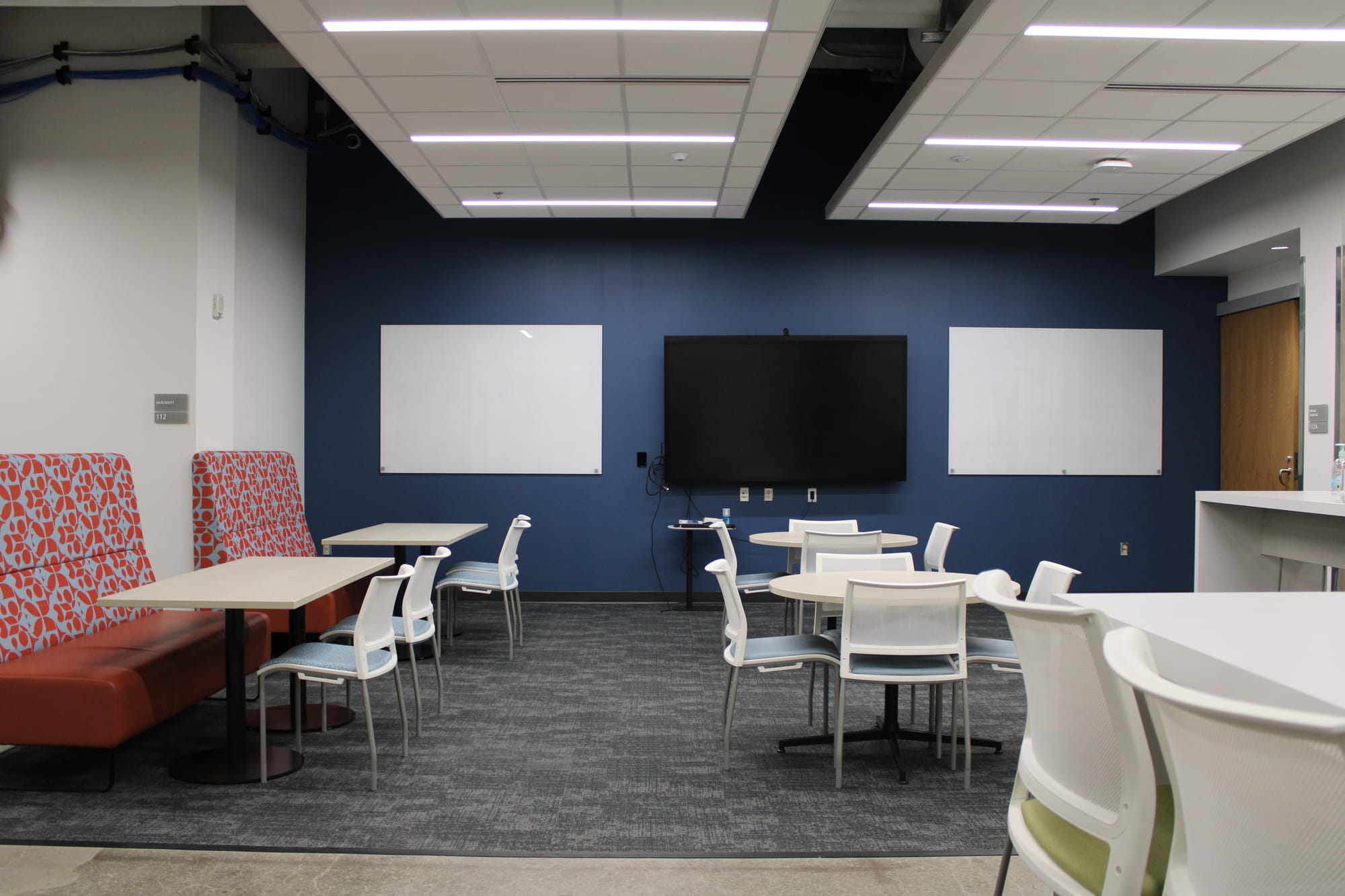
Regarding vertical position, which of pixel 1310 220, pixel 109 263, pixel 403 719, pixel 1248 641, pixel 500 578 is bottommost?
pixel 403 719

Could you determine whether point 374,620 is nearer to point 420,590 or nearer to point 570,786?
point 420,590

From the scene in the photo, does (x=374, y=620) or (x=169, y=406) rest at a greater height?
(x=169, y=406)

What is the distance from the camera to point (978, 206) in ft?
21.6

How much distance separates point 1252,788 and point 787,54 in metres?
3.89

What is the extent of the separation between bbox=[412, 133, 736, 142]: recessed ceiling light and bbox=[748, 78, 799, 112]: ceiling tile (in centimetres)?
48

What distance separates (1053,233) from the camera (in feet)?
24.2

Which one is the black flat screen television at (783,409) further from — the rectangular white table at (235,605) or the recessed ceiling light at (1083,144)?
the rectangular white table at (235,605)

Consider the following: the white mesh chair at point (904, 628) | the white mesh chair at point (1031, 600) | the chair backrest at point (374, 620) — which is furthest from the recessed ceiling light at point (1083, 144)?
the chair backrest at point (374, 620)

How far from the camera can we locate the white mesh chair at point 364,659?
317 cm

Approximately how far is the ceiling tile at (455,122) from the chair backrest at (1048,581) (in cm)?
372

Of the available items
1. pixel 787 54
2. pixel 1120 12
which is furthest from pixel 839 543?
pixel 1120 12

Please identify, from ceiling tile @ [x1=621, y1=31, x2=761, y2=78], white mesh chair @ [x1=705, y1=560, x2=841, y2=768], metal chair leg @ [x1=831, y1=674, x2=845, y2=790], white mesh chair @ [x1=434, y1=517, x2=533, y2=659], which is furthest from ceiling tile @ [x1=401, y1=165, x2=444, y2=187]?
metal chair leg @ [x1=831, y1=674, x2=845, y2=790]

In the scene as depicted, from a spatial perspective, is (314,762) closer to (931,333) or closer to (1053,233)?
(931,333)

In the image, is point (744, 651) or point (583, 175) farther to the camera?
point (583, 175)
